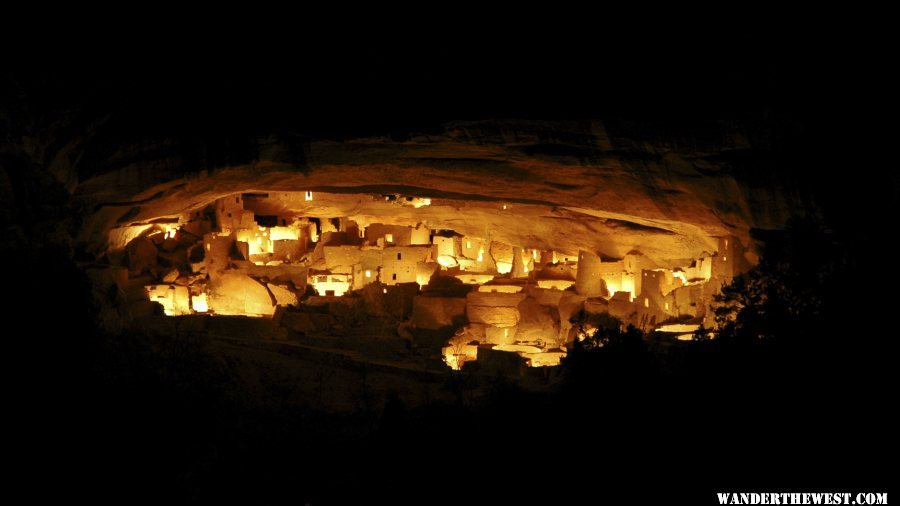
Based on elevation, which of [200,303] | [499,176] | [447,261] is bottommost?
[200,303]

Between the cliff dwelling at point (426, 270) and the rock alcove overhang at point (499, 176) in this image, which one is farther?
the cliff dwelling at point (426, 270)

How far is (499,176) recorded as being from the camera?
58.4 feet

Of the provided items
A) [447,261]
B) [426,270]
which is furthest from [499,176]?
[447,261]

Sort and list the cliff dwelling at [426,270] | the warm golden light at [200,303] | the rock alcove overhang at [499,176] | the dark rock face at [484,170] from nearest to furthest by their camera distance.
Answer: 1. the dark rock face at [484,170]
2. the rock alcove overhang at [499,176]
3. the cliff dwelling at [426,270]
4. the warm golden light at [200,303]

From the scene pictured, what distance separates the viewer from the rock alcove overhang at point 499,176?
14.9m

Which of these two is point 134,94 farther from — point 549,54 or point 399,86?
point 549,54

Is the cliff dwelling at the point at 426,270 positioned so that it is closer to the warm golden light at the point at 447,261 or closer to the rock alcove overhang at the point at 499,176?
the warm golden light at the point at 447,261

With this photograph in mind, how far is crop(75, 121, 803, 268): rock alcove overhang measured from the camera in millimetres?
14898

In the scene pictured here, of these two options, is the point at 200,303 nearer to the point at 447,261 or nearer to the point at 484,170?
the point at 447,261

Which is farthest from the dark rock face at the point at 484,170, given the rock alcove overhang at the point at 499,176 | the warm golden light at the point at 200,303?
the warm golden light at the point at 200,303

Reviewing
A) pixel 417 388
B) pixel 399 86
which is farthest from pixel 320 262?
pixel 399 86

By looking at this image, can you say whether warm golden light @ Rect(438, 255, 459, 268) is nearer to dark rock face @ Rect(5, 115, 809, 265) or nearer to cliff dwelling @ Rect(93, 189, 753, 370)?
cliff dwelling @ Rect(93, 189, 753, 370)

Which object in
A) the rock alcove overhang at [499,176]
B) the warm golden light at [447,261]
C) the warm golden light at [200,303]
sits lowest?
the warm golden light at [200,303]

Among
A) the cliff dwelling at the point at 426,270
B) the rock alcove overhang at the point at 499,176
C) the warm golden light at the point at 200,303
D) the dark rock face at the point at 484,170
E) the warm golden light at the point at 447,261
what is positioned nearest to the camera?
the dark rock face at the point at 484,170
